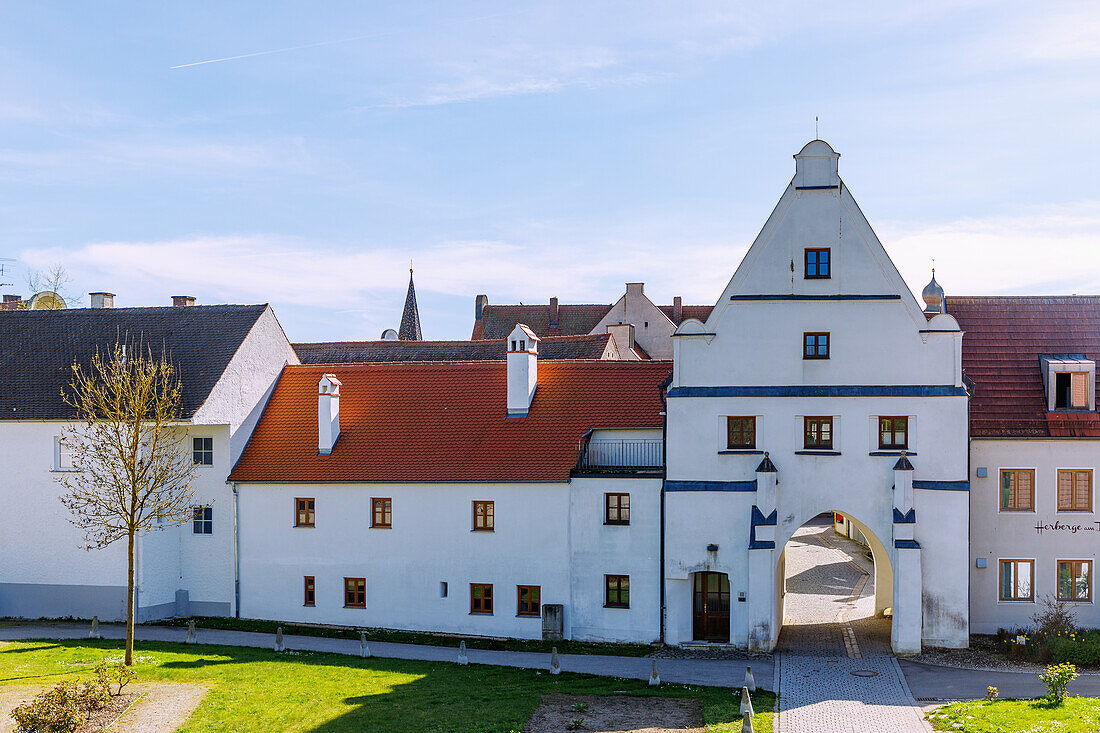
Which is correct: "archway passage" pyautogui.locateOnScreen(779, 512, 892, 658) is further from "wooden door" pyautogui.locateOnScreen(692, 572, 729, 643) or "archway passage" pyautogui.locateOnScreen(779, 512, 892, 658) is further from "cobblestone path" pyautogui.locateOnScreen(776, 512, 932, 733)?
"wooden door" pyautogui.locateOnScreen(692, 572, 729, 643)

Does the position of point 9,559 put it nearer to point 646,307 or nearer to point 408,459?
point 408,459

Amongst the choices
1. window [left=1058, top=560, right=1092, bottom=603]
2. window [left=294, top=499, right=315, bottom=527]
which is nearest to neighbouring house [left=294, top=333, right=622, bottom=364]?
window [left=294, top=499, right=315, bottom=527]

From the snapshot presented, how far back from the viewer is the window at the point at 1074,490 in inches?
1257

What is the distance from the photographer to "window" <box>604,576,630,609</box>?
3206 centimetres

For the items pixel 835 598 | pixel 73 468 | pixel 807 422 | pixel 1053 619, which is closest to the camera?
pixel 1053 619

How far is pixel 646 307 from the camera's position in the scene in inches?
2805

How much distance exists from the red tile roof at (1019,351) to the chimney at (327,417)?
72.1 ft

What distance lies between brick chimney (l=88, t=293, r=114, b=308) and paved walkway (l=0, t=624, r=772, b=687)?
45.9 ft

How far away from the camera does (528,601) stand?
3269 centimetres

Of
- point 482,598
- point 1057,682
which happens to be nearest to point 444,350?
point 482,598

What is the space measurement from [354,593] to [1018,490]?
22461 millimetres

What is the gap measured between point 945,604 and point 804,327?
951 centimetres

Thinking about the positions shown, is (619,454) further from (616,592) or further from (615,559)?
(616,592)

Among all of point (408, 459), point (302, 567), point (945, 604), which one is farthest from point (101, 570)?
point (945, 604)
